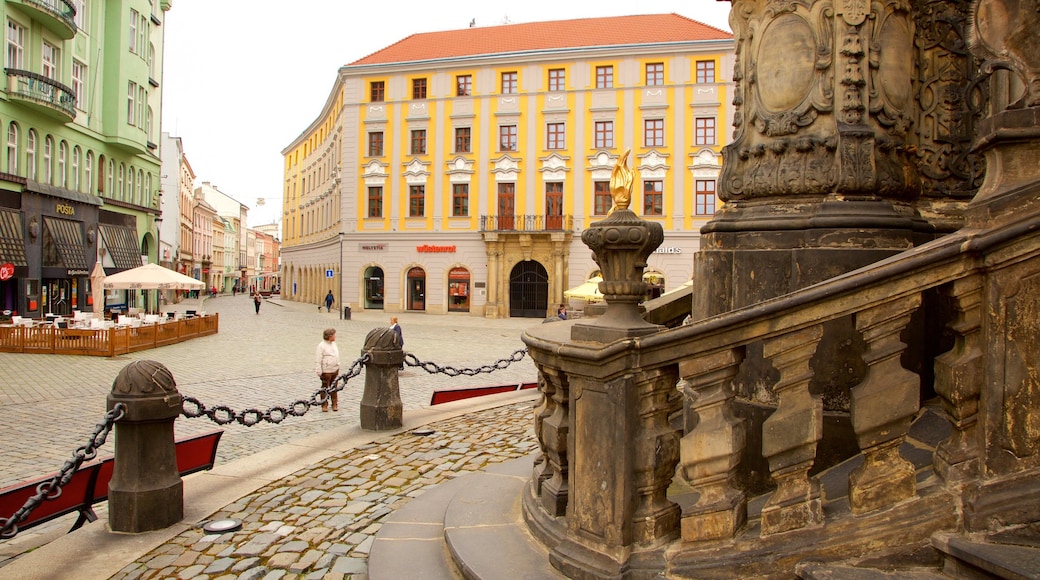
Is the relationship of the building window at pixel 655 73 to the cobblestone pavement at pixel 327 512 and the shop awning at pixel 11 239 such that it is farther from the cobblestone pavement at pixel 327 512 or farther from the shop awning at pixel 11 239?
the cobblestone pavement at pixel 327 512

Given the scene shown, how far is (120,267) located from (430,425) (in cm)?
2914

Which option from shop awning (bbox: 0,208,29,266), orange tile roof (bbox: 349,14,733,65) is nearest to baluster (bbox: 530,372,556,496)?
shop awning (bbox: 0,208,29,266)

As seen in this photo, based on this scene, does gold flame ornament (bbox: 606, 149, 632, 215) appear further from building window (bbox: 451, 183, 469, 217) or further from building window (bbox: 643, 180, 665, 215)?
building window (bbox: 451, 183, 469, 217)

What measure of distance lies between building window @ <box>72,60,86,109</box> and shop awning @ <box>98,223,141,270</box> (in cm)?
500

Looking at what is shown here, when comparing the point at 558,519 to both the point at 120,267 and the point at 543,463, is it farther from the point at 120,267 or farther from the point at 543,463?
the point at 120,267

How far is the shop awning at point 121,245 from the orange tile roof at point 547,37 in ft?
52.2

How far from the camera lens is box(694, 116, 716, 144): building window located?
Result: 36.5m

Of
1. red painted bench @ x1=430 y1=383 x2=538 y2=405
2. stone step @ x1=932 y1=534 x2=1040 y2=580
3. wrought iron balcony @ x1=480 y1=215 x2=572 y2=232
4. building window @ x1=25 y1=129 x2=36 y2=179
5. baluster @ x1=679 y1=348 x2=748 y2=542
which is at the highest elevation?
building window @ x1=25 y1=129 x2=36 y2=179

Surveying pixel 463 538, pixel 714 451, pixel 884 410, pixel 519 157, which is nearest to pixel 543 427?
pixel 463 538

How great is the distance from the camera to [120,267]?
31969 millimetres

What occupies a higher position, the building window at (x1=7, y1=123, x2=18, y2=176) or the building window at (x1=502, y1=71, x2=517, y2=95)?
the building window at (x1=502, y1=71, x2=517, y2=95)

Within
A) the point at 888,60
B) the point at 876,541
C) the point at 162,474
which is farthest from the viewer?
the point at 162,474

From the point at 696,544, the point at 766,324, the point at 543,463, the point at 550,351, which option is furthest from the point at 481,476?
the point at 766,324

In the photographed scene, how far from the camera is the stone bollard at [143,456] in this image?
14.8ft
